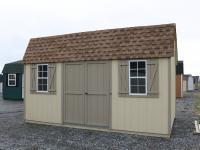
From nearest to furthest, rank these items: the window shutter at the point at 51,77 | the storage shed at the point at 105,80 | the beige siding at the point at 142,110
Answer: the beige siding at the point at 142,110, the storage shed at the point at 105,80, the window shutter at the point at 51,77

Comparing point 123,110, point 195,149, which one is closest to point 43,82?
point 123,110

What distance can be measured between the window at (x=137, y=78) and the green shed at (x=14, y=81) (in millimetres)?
17370

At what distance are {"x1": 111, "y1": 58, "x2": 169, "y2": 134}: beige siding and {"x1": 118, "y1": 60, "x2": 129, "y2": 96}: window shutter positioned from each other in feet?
0.62

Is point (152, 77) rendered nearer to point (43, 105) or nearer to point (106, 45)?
point (106, 45)

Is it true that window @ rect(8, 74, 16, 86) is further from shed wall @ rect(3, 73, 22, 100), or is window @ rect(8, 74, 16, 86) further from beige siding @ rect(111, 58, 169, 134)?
beige siding @ rect(111, 58, 169, 134)

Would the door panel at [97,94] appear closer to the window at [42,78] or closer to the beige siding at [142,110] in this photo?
the beige siding at [142,110]

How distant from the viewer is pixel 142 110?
412 inches

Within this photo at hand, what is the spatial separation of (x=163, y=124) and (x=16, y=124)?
24.0 ft

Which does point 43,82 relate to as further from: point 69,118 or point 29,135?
point 29,135

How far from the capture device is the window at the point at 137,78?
10.6 meters

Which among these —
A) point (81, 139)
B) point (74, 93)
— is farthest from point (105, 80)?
point (81, 139)

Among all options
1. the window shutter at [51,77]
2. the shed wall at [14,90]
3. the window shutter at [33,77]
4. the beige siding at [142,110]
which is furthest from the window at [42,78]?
the shed wall at [14,90]

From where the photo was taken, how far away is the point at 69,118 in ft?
40.4

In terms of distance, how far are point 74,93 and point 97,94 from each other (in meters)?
1.25
